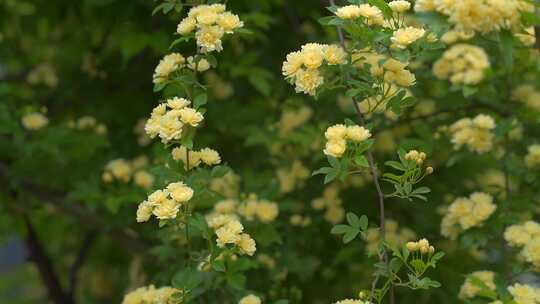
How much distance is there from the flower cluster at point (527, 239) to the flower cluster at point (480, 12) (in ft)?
1.95

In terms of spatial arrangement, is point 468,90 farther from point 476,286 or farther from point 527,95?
point 527,95

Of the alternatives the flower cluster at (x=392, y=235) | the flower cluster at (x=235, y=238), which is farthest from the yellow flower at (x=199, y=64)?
the flower cluster at (x=392, y=235)

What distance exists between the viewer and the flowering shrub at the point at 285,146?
5.11 ft

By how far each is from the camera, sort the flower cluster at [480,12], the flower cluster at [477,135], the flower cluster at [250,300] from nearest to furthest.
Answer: the flower cluster at [480,12]
the flower cluster at [250,300]
the flower cluster at [477,135]

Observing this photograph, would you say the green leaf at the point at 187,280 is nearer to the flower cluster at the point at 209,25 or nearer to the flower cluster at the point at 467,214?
the flower cluster at the point at 209,25

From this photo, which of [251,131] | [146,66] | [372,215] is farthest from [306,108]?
[146,66]

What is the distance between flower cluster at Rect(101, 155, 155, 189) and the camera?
7.75 ft

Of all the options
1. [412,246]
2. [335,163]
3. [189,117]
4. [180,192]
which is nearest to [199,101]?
[189,117]

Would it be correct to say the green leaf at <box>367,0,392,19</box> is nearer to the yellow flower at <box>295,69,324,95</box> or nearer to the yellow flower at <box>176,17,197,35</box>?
the yellow flower at <box>295,69,324,95</box>

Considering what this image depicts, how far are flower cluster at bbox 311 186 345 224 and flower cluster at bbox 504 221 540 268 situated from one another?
64cm

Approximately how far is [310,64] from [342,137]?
0.15 meters

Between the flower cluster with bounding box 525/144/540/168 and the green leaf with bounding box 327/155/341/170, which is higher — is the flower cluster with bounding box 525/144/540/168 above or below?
below

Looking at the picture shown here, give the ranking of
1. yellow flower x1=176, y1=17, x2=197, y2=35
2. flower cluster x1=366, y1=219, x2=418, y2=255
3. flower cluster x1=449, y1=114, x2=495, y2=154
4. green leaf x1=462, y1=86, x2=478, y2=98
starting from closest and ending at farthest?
yellow flower x1=176, y1=17, x2=197, y2=35
green leaf x1=462, y1=86, x2=478, y2=98
flower cluster x1=449, y1=114, x2=495, y2=154
flower cluster x1=366, y1=219, x2=418, y2=255

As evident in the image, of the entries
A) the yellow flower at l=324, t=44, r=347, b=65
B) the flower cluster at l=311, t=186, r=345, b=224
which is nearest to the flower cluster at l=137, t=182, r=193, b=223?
the yellow flower at l=324, t=44, r=347, b=65
